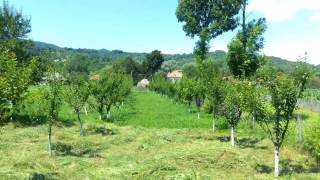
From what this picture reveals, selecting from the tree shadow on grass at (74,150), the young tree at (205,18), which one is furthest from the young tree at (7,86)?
the young tree at (205,18)

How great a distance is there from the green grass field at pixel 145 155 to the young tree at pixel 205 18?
74.7 feet

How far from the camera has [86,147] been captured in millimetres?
26547

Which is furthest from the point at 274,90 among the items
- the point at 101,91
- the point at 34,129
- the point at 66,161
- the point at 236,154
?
the point at 101,91

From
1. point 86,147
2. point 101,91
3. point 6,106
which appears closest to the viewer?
point 6,106

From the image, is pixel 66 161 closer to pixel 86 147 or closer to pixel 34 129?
pixel 86 147

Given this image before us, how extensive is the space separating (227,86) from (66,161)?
42.4 feet

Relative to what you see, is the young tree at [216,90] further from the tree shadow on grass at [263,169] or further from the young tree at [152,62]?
the young tree at [152,62]

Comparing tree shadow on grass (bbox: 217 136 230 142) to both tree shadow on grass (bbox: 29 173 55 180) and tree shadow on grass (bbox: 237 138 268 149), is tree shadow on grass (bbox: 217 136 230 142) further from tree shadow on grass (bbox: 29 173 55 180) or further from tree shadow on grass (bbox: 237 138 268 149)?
tree shadow on grass (bbox: 29 173 55 180)

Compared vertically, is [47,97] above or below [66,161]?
above

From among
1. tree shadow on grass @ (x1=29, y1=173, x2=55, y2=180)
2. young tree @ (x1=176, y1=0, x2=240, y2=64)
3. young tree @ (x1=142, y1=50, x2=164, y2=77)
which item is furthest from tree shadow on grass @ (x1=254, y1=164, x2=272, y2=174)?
young tree @ (x1=142, y1=50, x2=164, y2=77)

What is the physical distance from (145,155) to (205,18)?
111 feet

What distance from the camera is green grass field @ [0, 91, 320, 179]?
1948 centimetres

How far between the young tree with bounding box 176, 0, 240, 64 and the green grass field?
896 inches

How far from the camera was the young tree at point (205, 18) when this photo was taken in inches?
2074
